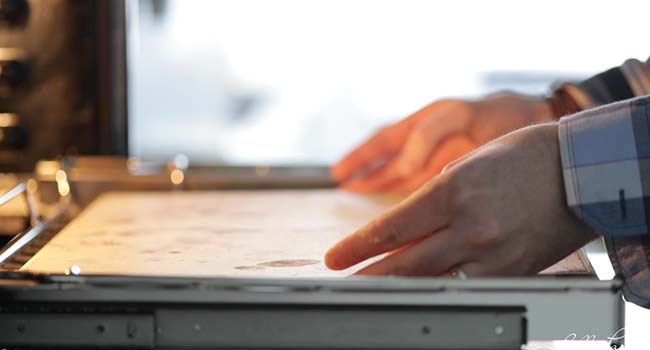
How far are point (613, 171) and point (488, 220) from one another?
0.10 meters

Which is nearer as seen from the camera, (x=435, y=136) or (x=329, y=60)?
(x=435, y=136)

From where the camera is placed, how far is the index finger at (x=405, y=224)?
702 mm

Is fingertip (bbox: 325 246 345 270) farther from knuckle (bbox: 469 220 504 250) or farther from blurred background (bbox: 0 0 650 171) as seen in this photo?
blurred background (bbox: 0 0 650 171)

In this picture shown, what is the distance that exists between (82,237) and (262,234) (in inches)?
6.4

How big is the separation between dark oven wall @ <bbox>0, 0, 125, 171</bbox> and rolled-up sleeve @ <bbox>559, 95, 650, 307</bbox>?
30.6 inches

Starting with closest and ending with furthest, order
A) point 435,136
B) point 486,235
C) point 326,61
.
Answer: point 486,235
point 435,136
point 326,61

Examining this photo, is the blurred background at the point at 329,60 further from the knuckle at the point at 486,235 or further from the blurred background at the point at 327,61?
the knuckle at the point at 486,235

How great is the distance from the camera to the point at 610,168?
0.72 m

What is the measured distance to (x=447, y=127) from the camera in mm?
1226

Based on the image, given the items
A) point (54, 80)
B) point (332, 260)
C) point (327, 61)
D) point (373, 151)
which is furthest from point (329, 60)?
point (332, 260)

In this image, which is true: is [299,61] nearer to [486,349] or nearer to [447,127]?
[447,127]

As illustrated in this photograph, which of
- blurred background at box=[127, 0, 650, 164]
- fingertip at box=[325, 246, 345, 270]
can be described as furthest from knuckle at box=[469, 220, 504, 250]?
blurred background at box=[127, 0, 650, 164]

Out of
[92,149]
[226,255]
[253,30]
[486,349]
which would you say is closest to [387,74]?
[253,30]

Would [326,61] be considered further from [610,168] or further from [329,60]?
[610,168]
